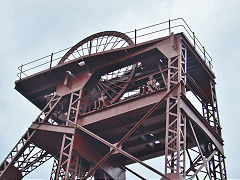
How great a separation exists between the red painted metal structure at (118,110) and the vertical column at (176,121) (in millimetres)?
53

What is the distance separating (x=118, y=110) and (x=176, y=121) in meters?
3.28

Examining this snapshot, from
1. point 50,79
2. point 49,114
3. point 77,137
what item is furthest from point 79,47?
point 77,137

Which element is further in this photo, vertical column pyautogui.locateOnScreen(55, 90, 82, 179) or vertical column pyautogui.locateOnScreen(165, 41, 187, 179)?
vertical column pyautogui.locateOnScreen(55, 90, 82, 179)

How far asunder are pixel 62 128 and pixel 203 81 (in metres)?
8.25

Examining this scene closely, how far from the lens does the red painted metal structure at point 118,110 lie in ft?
68.9

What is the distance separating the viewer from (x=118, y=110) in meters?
21.6

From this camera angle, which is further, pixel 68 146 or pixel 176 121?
pixel 68 146

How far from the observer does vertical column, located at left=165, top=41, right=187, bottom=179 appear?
18.4 meters

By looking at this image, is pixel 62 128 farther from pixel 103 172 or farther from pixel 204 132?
pixel 204 132

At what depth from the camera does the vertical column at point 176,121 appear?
18.4 metres

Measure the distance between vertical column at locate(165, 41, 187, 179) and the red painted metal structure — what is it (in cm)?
5

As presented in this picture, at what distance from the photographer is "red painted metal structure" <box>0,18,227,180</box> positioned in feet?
68.9

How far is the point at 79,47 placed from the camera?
2633 cm

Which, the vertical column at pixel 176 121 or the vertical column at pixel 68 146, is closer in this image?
the vertical column at pixel 176 121
